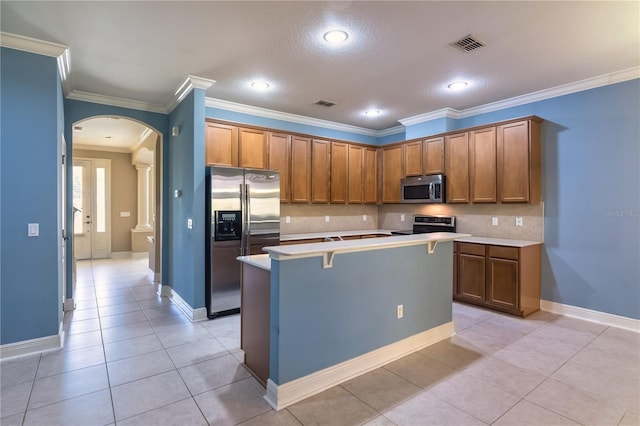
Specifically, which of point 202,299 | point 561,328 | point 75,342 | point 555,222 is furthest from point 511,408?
point 75,342

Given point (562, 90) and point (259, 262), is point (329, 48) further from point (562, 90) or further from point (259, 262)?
point (562, 90)

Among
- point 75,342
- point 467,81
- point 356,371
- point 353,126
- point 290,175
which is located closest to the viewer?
point 356,371

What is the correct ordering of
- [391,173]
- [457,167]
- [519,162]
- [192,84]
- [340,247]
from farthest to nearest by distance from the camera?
[391,173], [457,167], [519,162], [192,84], [340,247]

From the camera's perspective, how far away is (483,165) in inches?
182

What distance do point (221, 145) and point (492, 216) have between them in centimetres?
397

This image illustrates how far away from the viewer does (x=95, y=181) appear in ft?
27.4

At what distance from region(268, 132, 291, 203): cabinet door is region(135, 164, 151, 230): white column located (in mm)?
5456

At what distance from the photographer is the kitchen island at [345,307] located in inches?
90.4

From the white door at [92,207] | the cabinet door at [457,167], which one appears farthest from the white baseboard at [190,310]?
the white door at [92,207]

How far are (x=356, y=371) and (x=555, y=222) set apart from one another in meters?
3.31

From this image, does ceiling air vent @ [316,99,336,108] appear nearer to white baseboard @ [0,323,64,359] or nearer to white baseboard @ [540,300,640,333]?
white baseboard @ [540,300,640,333]

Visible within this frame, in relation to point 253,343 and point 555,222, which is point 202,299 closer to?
point 253,343

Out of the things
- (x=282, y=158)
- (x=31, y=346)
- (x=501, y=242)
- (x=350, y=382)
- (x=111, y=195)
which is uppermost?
(x=282, y=158)

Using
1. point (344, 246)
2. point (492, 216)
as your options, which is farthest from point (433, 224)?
point (344, 246)
